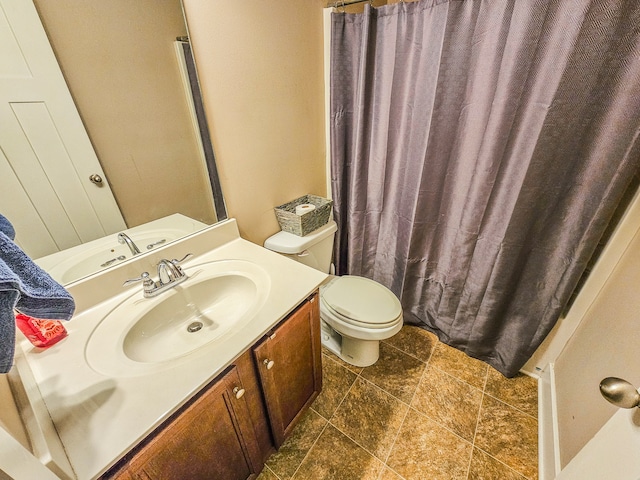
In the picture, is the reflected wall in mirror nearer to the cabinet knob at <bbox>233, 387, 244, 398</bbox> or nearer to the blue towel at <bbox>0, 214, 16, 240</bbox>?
the blue towel at <bbox>0, 214, 16, 240</bbox>

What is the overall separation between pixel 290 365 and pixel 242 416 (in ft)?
0.73

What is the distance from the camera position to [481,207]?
118 cm

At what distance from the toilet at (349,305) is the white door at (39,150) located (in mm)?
753

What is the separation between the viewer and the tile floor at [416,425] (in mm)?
1089

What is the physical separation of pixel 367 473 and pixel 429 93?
64.1 inches

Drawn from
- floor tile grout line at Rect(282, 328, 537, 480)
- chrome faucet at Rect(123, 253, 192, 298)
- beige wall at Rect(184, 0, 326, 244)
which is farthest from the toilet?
chrome faucet at Rect(123, 253, 192, 298)

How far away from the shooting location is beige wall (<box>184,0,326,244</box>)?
98 centimetres

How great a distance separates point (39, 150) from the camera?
712mm

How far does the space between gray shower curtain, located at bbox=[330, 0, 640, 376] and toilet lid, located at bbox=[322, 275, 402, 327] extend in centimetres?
25

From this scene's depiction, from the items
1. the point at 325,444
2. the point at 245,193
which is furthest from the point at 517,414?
the point at 245,193

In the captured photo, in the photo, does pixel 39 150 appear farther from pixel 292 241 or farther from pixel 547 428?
pixel 547 428

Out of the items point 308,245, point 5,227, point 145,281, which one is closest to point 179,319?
point 145,281

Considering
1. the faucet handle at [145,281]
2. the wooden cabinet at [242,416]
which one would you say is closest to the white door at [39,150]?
the faucet handle at [145,281]

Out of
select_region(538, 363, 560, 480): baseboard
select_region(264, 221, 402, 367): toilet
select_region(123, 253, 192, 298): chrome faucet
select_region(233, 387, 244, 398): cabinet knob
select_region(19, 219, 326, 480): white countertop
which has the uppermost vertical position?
select_region(123, 253, 192, 298): chrome faucet
